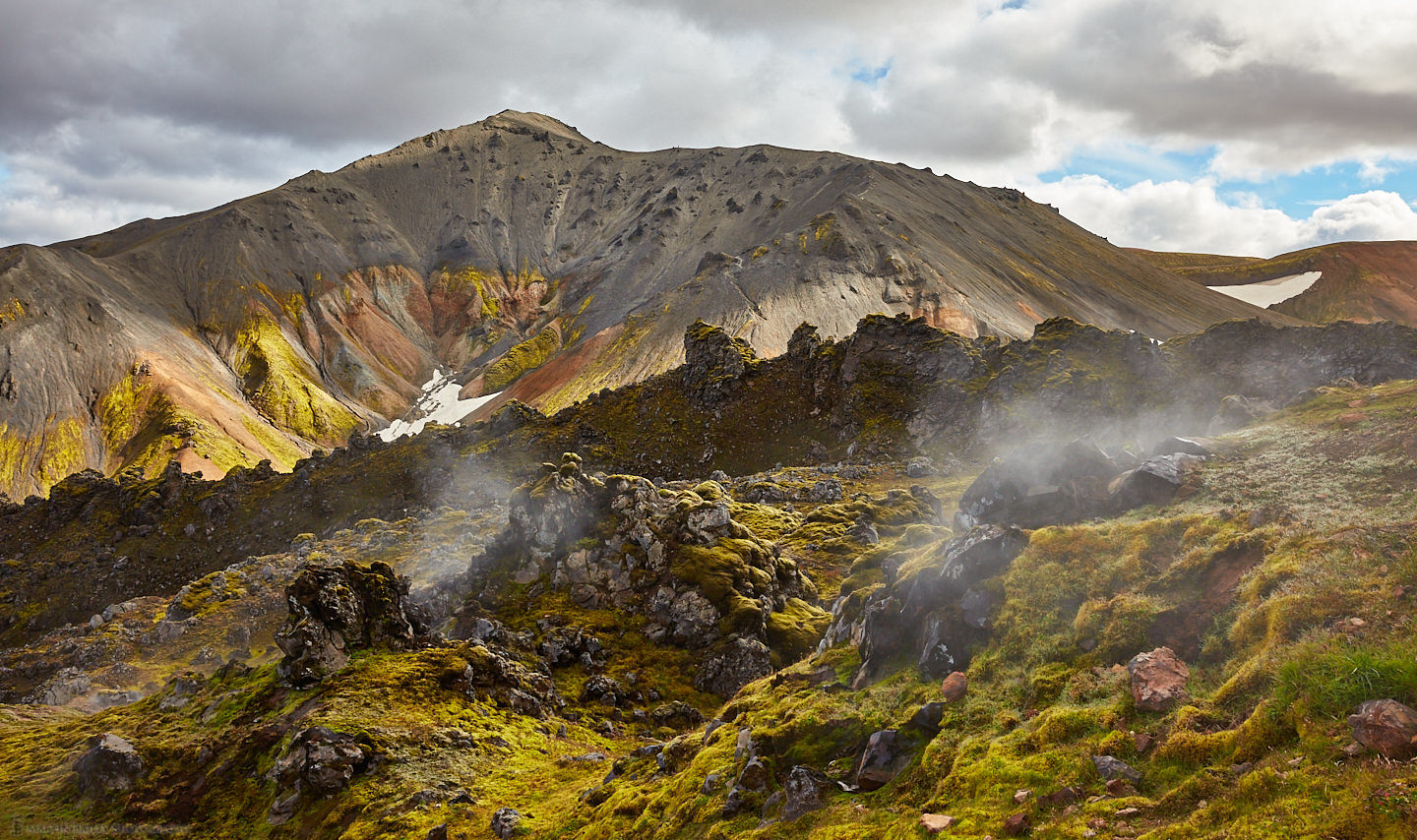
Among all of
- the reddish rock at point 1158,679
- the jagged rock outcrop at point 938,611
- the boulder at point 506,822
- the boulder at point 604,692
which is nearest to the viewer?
the reddish rock at point 1158,679

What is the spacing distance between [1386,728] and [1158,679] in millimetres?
4590

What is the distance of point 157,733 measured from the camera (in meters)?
27.4

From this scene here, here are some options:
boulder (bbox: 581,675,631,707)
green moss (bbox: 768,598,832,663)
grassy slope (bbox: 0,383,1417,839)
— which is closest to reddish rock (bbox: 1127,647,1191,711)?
grassy slope (bbox: 0,383,1417,839)

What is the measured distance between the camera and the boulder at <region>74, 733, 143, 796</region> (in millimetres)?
24609

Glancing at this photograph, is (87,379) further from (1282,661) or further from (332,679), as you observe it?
(1282,661)

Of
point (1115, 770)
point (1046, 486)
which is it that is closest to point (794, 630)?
point (1046, 486)

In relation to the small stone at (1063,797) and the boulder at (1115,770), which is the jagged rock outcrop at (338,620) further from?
the boulder at (1115,770)

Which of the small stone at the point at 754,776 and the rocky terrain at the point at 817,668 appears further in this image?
the small stone at the point at 754,776

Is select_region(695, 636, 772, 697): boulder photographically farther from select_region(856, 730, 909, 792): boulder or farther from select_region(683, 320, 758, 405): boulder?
select_region(683, 320, 758, 405): boulder

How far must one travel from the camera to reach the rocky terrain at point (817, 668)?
13367 millimetres

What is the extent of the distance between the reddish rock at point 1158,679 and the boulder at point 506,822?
18.3 m

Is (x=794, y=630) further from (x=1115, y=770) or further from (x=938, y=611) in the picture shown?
(x=1115, y=770)

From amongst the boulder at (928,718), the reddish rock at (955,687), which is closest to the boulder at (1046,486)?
the reddish rock at (955,687)

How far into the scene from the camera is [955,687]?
18969mm
